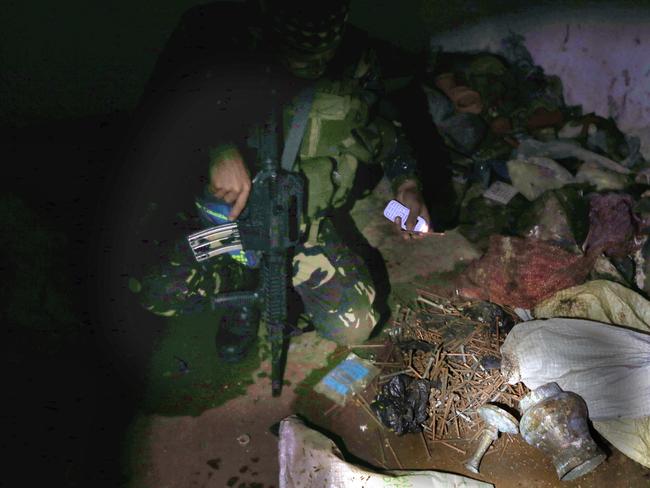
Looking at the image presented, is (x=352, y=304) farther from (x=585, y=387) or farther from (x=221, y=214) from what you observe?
(x=585, y=387)

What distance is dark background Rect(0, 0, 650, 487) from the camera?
260 centimetres

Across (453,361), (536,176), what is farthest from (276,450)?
(536,176)

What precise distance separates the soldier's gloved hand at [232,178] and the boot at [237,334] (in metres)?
0.69

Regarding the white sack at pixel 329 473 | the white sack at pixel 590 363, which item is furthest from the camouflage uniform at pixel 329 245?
the white sack at pixel 590 363

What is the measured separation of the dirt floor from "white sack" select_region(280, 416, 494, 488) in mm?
168

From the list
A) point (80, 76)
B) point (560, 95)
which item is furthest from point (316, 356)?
point (560, 95)

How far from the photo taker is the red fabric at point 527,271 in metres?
3.10

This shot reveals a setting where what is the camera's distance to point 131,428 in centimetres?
263

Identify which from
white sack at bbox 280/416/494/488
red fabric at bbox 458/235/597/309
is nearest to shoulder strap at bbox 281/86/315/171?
white sack at bbox 280/416/494/488

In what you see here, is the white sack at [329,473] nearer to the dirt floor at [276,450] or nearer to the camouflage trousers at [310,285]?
the dirt floor at [276,450]

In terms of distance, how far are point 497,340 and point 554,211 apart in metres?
1.06

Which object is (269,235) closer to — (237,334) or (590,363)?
(237,334)

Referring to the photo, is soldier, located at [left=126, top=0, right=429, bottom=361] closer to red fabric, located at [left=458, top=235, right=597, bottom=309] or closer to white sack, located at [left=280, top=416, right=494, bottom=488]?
red fabric, located at [left=458, top=235, right=597, bottom=309]

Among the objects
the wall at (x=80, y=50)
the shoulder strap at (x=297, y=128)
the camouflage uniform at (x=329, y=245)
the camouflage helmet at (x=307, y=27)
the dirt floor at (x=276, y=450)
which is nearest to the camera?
the camouflage helmet at (x=307, y=27)
